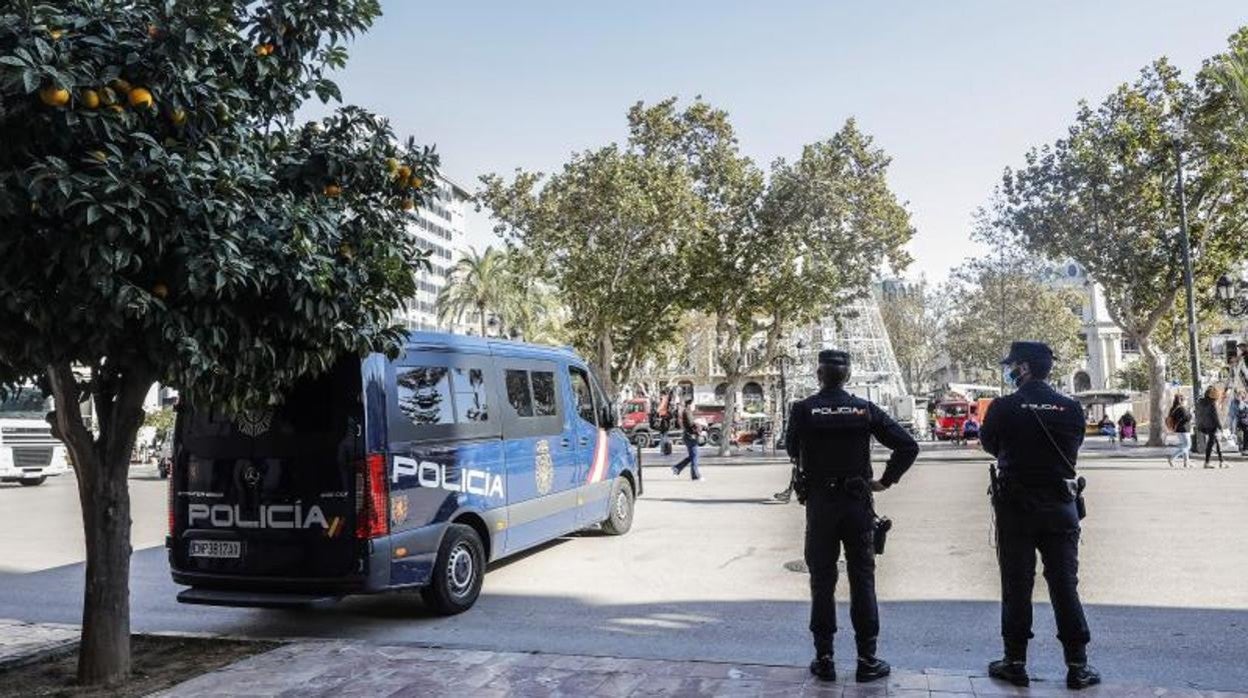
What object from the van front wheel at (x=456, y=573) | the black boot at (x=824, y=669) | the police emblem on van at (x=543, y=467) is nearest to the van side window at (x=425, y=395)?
the van front wheel at (x=456, y=573)

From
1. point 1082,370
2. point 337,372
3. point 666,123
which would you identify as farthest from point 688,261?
point 1082,370

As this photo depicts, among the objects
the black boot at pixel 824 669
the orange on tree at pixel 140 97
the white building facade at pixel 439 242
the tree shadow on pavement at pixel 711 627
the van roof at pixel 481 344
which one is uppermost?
the white building facade at pixel 439 242

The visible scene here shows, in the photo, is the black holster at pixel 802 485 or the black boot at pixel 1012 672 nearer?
the black boot at pixel 1012 672

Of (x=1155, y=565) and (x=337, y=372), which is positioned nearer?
(x=337, y=372)

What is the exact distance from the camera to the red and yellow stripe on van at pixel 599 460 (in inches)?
387

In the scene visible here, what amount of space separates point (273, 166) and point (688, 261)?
24.8 meters

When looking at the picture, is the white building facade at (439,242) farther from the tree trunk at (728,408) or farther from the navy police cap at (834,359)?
the navy police cap at (834,359)

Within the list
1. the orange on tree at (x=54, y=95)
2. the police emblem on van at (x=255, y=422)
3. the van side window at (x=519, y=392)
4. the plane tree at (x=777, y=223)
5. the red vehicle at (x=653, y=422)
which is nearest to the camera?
the orange on tree at (x=54, y=95)

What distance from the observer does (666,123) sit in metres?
30.1

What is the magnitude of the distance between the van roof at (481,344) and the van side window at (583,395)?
23 centimetres

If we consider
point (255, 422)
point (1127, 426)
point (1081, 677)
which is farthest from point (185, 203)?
point (1127, 426)

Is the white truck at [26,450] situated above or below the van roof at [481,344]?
below

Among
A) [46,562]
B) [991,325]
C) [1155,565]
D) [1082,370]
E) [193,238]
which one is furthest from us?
[1082,370]

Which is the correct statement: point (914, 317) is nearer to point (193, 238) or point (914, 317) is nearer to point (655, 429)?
point (655, 429)
